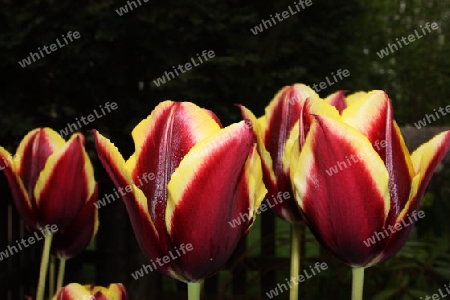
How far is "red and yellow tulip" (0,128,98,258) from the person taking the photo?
0.54 metres

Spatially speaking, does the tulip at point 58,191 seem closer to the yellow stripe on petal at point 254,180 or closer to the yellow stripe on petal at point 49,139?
the yellow stripe on petal at point 49,139

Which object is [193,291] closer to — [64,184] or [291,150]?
[291,150]

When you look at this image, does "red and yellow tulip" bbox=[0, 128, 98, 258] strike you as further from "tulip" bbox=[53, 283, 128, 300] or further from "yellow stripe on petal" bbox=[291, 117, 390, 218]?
"yellow stripe on petal" bbox=[291, 117, 390, 218]

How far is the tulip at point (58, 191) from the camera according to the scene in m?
0.54

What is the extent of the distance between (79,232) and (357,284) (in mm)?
323

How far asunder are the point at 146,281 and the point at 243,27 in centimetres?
110

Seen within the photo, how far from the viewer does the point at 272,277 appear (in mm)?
2768

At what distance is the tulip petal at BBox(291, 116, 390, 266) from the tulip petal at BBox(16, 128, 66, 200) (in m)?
0.30

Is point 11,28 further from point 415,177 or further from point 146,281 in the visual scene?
point 415,177

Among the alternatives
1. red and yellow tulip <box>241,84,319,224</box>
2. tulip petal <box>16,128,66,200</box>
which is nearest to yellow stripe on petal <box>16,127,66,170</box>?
tulip petal <box>16,128,66,200</box>

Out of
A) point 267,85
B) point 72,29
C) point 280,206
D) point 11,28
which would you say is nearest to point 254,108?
point 267,85

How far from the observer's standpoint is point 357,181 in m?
0.34

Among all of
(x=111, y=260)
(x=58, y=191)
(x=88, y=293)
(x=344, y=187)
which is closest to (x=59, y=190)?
(x=58, y=191)

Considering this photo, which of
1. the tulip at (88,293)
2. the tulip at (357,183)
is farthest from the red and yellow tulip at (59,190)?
the tulip at (357,183)
